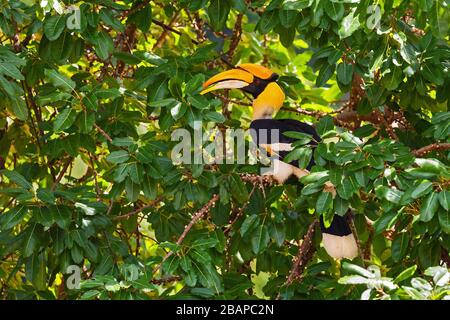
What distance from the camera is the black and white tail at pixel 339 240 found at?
3.46 metres

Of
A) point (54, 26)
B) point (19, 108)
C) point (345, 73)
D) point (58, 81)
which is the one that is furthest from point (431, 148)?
point (19, 108)

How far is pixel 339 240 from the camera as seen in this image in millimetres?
3451

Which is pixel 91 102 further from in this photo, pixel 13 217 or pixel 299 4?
pixel 299 4

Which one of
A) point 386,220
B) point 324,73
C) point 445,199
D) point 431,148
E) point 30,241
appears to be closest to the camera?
point 445,199

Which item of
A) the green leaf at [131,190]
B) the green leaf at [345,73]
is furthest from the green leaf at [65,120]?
the green leaf at [345,73]

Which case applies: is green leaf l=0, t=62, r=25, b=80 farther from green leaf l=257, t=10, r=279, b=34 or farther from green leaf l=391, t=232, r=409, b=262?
green leaf l=391, t=232, r=409, b=262

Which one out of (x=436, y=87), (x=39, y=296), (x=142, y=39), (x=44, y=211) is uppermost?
(x=142, y=39)

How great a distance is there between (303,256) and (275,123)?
1.64 feet

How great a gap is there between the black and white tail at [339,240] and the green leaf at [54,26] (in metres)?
1.08

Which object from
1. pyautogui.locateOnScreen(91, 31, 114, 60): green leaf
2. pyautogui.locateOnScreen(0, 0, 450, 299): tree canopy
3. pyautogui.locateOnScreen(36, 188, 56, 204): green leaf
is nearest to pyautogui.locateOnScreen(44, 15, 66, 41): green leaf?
pyautogui.locateOnScreen(0, 0, 450, 299): tree canopy

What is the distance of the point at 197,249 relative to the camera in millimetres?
3129

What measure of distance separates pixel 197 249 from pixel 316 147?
0.50 meters
